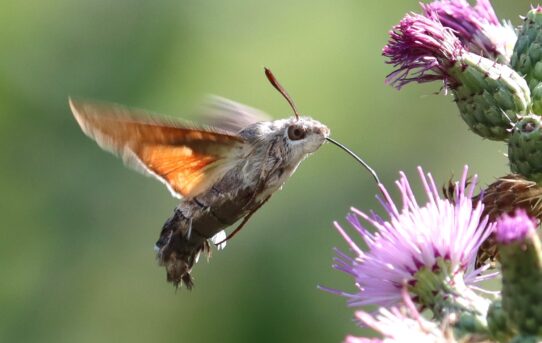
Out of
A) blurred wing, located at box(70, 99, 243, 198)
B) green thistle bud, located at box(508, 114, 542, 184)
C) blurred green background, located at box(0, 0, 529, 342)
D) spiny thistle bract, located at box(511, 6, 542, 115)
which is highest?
spiny thistle bract, located at box(511, 6, 542, 115)

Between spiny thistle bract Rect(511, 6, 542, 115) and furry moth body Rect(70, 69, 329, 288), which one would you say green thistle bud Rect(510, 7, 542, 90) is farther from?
furry moth body Rect(70, 69, 329, 288)

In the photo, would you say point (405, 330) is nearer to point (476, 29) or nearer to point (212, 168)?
point (212, 168)

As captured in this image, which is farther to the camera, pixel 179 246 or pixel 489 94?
pixel 179 246

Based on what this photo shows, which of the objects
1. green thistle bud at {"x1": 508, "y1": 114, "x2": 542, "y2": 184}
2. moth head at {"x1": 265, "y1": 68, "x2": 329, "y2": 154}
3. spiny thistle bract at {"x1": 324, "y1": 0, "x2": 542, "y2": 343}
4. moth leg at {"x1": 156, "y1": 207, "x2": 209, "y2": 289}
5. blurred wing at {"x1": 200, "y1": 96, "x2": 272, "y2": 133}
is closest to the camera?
spiny thistle bract at {"x1": 324, "y1": 0, "x2": 542, "y2": 343}

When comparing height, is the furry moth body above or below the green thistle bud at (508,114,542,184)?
below

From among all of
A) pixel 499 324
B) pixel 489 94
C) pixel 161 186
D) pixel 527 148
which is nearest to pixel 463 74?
pixel 489 94

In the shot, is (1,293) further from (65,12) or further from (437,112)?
(437,112)

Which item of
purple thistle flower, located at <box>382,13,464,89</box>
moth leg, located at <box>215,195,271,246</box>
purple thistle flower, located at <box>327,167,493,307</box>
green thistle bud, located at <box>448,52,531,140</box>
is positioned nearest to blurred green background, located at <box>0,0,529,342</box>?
moth leg, located at <box>215,195,271,246</box>
